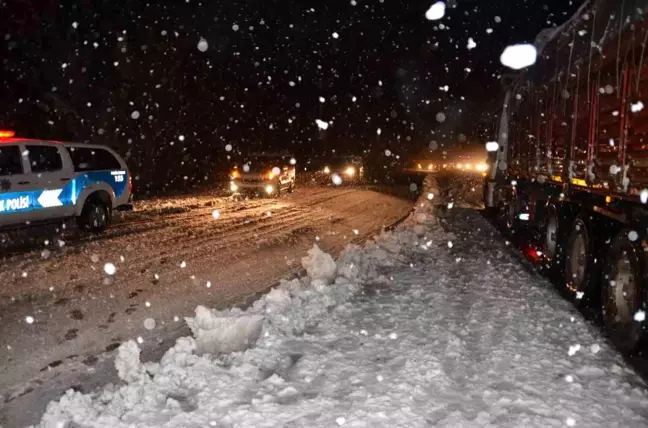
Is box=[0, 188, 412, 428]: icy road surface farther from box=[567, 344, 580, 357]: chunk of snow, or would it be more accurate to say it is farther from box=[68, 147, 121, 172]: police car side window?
box=[567, 344, 580, 357]: chunk of snow

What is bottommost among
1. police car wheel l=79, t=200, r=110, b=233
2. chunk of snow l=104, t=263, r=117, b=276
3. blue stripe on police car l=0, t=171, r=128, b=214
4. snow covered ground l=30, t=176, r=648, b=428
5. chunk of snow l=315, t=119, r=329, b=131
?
snow covered ground l=30, t=176, r=648, b=428

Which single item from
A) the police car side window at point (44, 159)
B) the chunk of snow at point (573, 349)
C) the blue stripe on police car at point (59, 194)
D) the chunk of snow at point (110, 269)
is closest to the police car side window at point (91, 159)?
the blue stripe on police car at point (59, 194)

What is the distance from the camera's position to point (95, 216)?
11.9m

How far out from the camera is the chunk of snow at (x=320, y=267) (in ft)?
25.0

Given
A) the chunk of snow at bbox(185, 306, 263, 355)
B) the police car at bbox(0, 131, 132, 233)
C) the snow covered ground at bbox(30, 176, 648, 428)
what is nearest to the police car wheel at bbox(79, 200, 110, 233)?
the police car at bbox(0, 131, 132, 233)

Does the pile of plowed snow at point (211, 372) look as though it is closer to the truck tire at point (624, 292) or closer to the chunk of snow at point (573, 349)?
the chunk of snow at point (573, 349)

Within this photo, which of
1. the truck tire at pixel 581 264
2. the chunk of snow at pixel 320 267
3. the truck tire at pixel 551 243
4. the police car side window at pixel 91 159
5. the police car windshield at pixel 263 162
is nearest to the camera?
the truck tire at pixel 581 264

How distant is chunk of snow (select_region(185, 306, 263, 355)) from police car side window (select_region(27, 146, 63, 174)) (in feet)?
21.7

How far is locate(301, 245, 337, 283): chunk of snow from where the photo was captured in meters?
7.61

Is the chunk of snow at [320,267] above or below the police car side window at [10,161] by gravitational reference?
below

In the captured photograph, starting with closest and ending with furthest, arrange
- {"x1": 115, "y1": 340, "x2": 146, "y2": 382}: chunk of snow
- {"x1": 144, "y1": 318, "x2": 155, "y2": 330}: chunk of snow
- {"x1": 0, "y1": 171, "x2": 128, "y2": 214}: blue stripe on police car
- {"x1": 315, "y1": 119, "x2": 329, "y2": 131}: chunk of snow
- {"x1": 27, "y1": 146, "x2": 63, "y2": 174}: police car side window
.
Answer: {"x1": 115, "y1": 340, "x2": 146, "y2": 382}: chunk of snow → {"x1": 144, "y1": 318, "x2": 155, "y2": 330}: chunk of snow → {"x1": 0, "y1": 171, "x2": 128, "y2": 214}: blue stripe on police car → {"x1": 27, "y1": 146, "x2": 63, "y2": 174}: police car side window → {"x1": 315, "y1": 119, "x2": 329, "y2": 131}: chunk of snow

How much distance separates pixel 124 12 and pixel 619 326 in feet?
72.2

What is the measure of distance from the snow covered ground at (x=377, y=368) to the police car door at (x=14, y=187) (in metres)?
5.70

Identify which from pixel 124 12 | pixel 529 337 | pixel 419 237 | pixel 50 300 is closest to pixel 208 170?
pixel 124 12
